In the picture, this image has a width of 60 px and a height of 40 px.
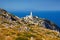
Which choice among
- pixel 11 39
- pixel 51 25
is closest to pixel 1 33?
pixel 11 39

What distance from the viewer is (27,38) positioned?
59.9 metres

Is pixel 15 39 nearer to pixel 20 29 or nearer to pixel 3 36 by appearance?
pixel 3 36

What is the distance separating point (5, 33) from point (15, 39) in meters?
5.70

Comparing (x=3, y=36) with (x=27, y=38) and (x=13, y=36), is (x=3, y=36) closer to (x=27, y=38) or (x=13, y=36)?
(x=13, y=36)

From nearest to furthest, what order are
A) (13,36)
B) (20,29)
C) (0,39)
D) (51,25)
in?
(0,39) → (13,36) → (20,29) → (51,25)

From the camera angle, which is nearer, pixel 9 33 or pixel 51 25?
pixel 9 33

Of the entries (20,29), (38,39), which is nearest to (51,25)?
(20,29)

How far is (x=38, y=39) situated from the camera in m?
62.0

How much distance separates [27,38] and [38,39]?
374 cm

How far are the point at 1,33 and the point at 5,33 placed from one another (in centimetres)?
112

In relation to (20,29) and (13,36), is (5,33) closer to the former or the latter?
(13,36)

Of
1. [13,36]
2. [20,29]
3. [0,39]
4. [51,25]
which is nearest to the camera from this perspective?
[0,39]

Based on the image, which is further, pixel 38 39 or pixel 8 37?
pixel 38 39

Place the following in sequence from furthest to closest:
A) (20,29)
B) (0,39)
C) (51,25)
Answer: (51,25)
(20,29)
(0,39)
